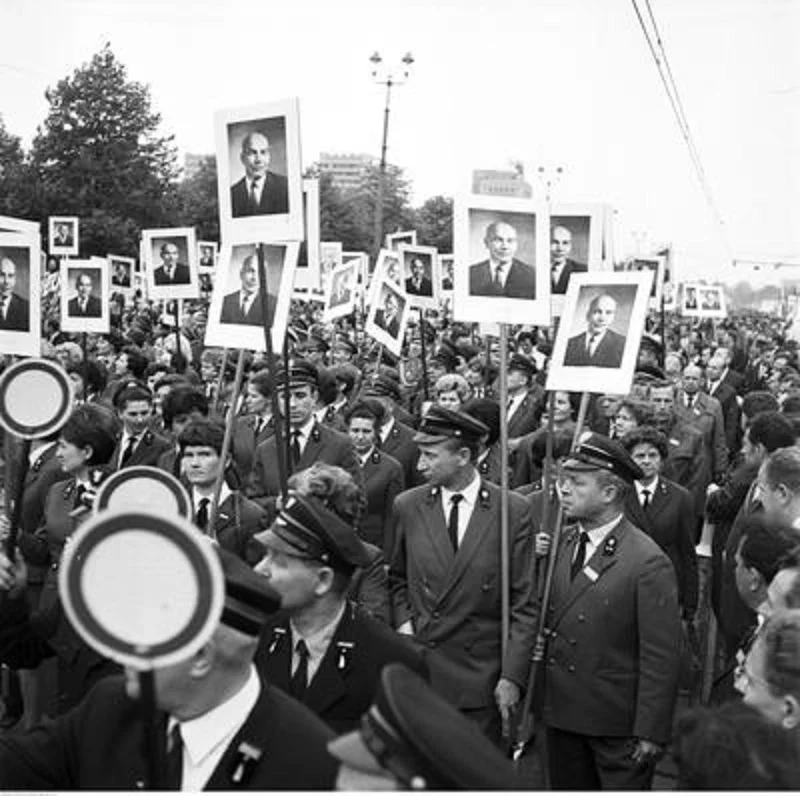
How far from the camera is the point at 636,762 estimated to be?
4.99m

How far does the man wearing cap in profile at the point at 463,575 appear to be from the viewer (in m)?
5.52

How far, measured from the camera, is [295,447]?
26.3ft

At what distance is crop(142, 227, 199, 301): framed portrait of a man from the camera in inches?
501

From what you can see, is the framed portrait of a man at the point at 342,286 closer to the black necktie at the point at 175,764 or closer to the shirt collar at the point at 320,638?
the shirt collar at the point at 320,638

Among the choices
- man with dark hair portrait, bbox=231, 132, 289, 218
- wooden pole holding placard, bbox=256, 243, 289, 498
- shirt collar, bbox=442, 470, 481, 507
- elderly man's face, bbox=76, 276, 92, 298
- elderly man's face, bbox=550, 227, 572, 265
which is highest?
man with dark hair portrait, bbox=231, 132, 289, 218

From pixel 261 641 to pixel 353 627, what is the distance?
336mm

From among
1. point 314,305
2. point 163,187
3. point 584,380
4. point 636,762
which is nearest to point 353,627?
point 636,762

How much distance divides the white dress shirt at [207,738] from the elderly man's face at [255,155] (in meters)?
3.76

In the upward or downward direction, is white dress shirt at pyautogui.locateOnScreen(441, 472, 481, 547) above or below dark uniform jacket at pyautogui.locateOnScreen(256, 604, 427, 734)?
above

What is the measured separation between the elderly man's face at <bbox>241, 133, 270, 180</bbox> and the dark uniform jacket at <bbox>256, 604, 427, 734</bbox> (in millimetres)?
2803

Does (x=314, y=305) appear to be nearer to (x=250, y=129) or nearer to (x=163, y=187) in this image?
(x=163, y=187)

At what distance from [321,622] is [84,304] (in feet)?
30.0

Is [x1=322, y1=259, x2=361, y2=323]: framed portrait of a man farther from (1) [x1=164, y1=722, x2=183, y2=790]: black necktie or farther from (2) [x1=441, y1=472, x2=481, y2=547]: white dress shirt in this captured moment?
(1) [x1=164, y1=722, x2=183, y2=790]: black necktie

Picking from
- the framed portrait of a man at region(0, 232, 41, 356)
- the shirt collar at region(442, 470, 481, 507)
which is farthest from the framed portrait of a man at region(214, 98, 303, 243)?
the shirt collar at region(442, 470, 481, 507)
